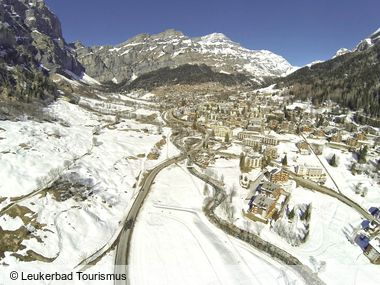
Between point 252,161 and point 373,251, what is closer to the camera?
point 373,251

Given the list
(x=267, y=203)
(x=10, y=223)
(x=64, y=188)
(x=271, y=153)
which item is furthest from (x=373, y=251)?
(x=10, y=223)

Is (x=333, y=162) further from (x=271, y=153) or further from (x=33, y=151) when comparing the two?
(x=33, y=151)

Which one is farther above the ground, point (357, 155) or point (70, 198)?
point (357, 155)

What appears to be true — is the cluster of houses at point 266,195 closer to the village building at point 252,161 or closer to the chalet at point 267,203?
the chalet at point 267,203

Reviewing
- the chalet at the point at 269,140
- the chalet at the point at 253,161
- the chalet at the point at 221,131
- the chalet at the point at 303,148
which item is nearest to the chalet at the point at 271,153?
the chalet at the point at 253,161

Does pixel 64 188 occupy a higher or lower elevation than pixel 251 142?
lower

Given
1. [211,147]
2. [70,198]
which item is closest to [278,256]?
[70,198]

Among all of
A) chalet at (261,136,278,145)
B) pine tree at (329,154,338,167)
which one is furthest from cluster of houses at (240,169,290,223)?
chalet at (261,136,278,145)

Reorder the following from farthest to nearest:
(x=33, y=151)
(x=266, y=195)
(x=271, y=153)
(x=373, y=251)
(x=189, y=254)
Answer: (x=271, y=153) → (x=33, y=151) → (x=266, y=195) → (x=373, y=251) → (x=189, y=254)

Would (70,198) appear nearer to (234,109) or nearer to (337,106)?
(234,109)
